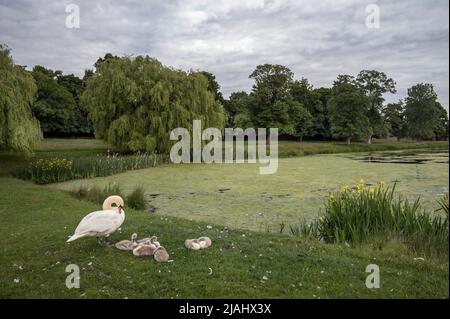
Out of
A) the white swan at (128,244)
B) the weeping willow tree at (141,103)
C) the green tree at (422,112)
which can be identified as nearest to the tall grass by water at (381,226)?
the white swan at (128,244)

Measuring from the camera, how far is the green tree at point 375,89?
1807 inches

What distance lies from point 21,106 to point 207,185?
8.99m

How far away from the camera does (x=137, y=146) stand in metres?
20.3

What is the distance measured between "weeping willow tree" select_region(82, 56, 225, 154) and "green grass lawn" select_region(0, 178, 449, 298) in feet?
49.0

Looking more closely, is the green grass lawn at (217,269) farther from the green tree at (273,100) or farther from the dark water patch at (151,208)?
the green tree at (273,100)

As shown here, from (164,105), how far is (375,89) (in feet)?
112

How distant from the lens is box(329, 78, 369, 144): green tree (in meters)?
41.7

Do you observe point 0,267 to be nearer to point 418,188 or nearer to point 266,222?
point 266,222

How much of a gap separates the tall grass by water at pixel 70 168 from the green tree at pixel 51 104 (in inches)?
790

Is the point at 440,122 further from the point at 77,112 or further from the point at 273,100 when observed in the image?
the point at 77,112

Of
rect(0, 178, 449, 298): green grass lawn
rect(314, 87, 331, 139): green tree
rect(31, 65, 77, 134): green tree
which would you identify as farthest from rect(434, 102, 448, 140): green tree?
rect(0, 178, 449, 298): green grass lawn

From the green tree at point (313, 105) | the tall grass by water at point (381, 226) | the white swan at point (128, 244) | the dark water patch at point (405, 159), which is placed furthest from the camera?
the green tree at point (313, 105)
